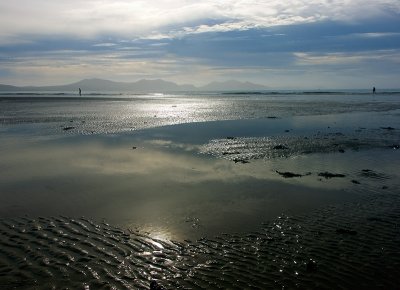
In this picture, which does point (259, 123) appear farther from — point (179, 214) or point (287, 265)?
point (287, 265)

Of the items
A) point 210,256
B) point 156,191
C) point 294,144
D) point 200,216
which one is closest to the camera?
point 210,256

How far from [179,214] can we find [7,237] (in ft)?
18.6

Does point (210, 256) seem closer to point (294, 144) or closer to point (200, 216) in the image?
point (200, 216)

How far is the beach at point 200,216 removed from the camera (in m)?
9.49

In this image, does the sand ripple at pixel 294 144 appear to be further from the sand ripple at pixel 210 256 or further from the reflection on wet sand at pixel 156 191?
the sand ripple at pixel 210 256

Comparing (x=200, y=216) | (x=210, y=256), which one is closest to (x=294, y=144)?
(x=200, y=216)

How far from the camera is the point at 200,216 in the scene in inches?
533

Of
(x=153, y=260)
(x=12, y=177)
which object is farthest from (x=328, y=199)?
(x=12, y=177)

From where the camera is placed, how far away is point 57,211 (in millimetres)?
14023

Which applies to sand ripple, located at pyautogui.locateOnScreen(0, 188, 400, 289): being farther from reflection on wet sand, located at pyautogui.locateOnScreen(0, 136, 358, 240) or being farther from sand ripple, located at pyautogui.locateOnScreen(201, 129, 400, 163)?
sand ripple, located at pyautogui.locateOnScreen(201, 129, 400, 163)

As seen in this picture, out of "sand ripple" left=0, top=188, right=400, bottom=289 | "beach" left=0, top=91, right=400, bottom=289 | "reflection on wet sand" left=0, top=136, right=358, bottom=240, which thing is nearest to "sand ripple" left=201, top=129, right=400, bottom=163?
"beach" left=0, top=91, right=400, bottom=289

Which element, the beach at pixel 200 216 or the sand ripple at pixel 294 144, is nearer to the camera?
the beach at pixel 200 216

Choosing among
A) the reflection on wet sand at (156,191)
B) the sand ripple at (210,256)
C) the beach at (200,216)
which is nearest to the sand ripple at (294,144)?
the beach at (200,216)

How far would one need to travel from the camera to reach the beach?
31.1ft
